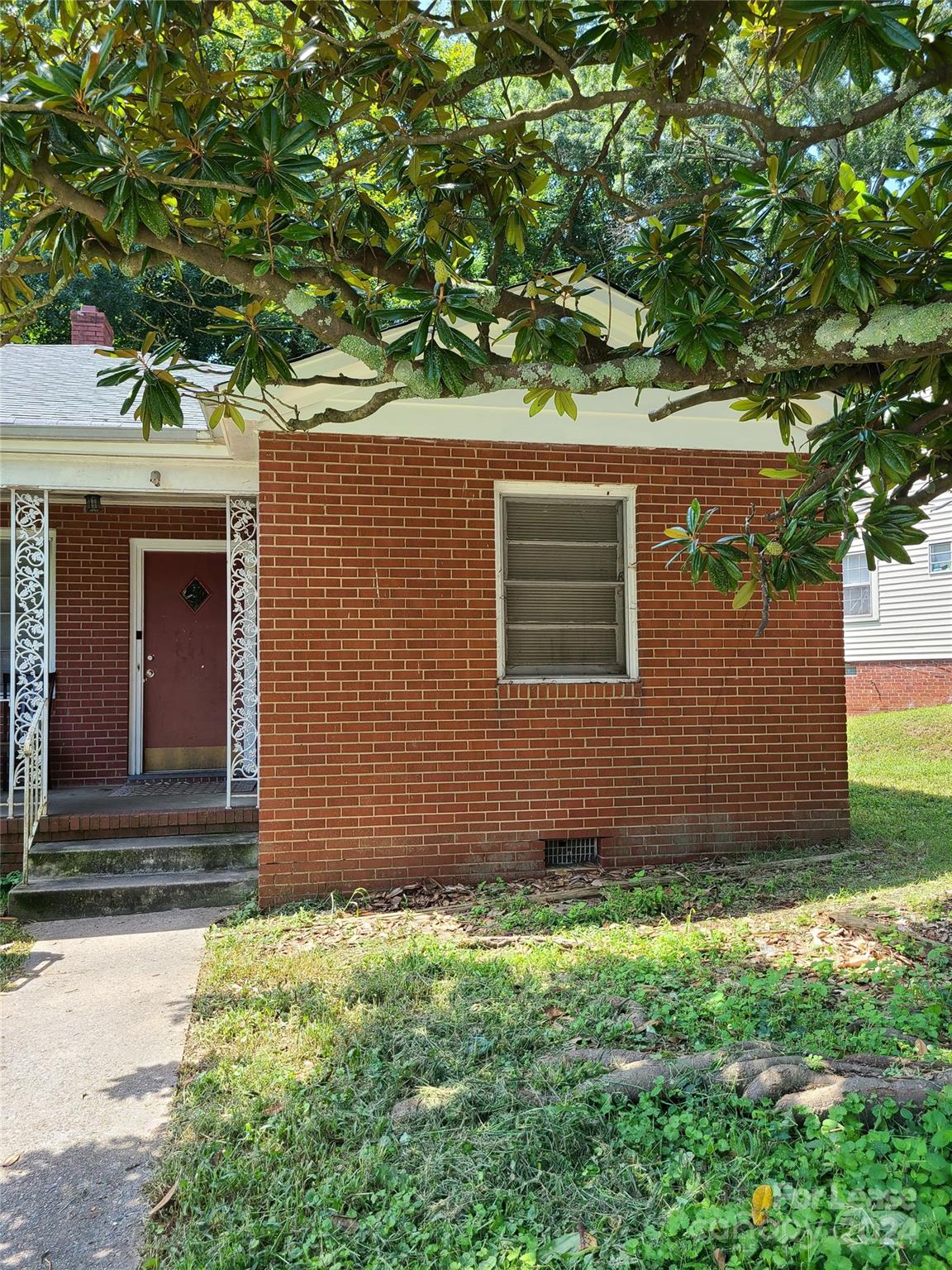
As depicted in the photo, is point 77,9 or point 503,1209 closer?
point 503,1209

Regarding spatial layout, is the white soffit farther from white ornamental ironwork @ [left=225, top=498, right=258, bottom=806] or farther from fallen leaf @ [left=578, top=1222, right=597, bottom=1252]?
A: fallen leaf @ [left=578, top=1222, right=597, bottom=1252]

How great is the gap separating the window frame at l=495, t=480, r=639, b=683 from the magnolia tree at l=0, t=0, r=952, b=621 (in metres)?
2.58

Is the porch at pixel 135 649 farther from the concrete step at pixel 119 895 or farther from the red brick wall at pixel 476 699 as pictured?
the red brick wall at pixel 476 699

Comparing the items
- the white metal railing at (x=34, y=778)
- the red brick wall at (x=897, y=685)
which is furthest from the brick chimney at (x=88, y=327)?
the red brick wall at (x=897, y=685)

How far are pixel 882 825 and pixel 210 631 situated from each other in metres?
7.08

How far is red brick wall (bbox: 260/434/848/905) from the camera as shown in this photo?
665 cm

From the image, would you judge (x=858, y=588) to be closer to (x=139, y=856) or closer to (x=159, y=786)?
(x=159, y=786)

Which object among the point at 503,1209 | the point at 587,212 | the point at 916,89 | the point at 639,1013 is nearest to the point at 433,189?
the point at 916,89

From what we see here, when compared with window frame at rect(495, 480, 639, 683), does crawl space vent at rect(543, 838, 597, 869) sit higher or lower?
lower

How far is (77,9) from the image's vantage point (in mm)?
4176

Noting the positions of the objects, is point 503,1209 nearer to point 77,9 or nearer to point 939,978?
point 939,978

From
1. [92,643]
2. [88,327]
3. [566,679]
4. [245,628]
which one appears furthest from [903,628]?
[88,327]

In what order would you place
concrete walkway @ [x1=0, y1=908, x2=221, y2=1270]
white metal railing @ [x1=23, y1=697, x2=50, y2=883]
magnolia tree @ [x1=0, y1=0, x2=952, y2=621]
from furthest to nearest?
white metal railing @ [x1=23, y1=697, x2=50, y2=883] < magnolia tree @ [x1=0, y1=0, x2=952, y2=621] < concrete walkway @ [x1=0, y1=908, x2=221, y2=1270]

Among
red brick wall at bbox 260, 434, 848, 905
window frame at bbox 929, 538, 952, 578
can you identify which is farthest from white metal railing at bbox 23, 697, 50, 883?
window frame at bbox 929, 538, 952, 578
